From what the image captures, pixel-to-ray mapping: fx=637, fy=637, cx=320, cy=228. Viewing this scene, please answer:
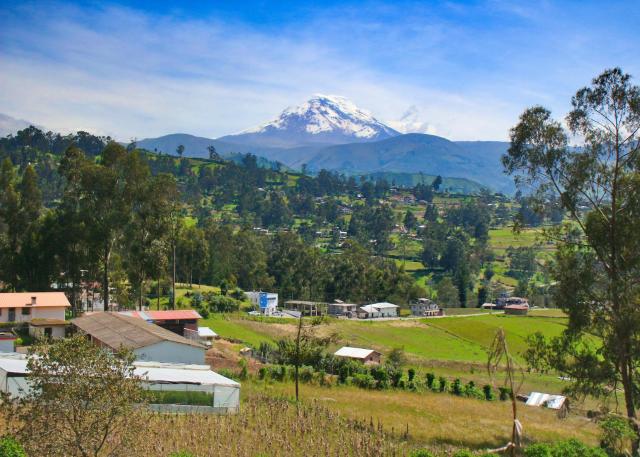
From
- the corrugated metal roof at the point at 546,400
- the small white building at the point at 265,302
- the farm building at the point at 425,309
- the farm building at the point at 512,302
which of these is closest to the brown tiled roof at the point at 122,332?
the corrugated metal roof at the point at 546,400

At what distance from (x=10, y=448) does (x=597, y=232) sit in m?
20.7

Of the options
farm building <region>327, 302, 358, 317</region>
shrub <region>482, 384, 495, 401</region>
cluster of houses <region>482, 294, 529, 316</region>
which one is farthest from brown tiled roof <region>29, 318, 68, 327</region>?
cluster of houses <region>482, 294, 529, 316</region>

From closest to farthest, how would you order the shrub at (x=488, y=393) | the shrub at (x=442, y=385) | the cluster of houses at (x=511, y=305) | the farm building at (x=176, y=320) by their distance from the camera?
the shrub at (x=488, y=393)
the shrub at (x=442, y=385)
the farm building at (x=176, y=320)
the cluster of houses at (x=511, y=305)

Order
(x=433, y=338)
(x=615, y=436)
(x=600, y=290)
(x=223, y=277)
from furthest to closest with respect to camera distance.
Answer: (x=223, y=277) → (x=433, y=338) → (x=600, y=290) → (x=615, y=436)

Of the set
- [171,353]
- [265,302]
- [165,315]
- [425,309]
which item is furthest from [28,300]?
[425,309]

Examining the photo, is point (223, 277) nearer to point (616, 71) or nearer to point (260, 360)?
point (260, 360)

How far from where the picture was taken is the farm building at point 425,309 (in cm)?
9581

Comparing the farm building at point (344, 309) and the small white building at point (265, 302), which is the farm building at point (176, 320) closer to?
the small white building at point (265, 302)

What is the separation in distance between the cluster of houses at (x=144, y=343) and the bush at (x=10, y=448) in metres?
1.47

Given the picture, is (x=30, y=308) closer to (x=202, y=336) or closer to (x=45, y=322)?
(x=45, y=322)

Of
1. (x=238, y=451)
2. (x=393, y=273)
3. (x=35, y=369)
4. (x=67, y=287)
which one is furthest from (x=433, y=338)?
(x=35, y=369)

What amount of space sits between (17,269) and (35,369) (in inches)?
1720

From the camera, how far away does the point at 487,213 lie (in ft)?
633

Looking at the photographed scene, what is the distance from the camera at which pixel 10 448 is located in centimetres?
1523
